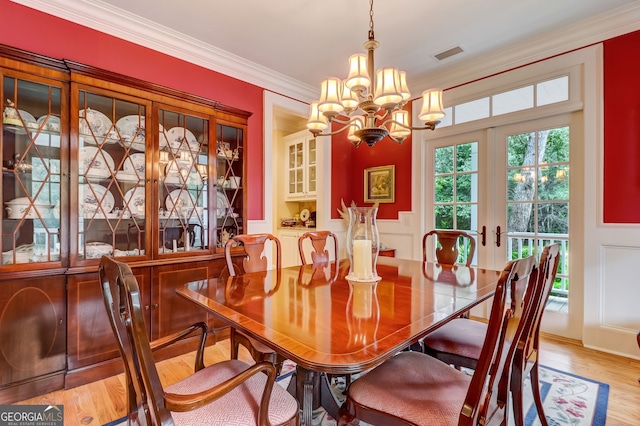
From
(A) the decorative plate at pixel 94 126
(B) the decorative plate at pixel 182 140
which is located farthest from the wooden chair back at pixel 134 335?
(B) the decorative plate at pixel 182 140

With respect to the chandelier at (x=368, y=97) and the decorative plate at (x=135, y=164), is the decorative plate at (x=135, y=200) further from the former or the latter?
the chandelier at (x=368, y=97)

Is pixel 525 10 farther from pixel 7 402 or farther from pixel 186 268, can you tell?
pixel 7 402

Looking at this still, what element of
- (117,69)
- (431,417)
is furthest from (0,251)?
(431,417)

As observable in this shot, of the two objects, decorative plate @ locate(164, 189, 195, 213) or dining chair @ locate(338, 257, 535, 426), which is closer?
dining chair @ locate(338, 257, 535, 426)

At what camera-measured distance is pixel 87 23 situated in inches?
89.8

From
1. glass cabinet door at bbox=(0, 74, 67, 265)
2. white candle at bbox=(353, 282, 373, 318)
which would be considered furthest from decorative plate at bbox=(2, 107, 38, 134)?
white candle at bbox=(353, 282, 373, 318)

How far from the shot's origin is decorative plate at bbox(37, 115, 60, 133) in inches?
76.2

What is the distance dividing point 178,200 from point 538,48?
3502mm

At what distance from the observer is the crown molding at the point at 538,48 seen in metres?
2.41

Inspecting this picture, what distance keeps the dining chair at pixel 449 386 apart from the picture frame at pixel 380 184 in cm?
276

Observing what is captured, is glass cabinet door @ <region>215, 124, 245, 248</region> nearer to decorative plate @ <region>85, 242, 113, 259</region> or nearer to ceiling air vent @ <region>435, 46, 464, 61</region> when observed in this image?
decorative plate @ <region>85, 242, 113, 259</region>

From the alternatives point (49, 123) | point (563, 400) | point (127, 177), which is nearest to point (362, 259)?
point (563, 400)

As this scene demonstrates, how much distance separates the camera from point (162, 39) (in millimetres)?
2639

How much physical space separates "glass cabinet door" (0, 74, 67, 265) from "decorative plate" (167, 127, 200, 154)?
2.30 feet
